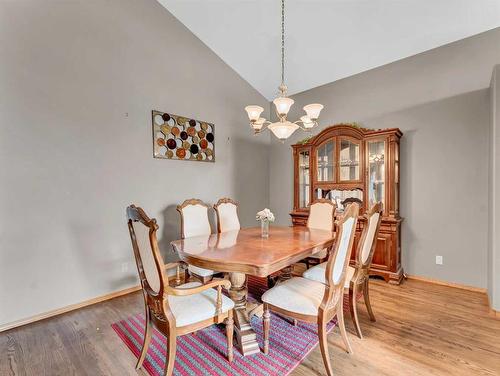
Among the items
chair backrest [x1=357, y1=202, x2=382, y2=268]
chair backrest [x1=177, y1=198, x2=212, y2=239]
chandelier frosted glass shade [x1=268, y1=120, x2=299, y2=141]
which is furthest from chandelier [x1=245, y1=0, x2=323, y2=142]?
chair backrest [x1=177, y1=198, x2=212, y2=239]

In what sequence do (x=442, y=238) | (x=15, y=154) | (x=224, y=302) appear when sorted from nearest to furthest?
(x=224, y=302), (x=15, y=154), (x=442, y=238)

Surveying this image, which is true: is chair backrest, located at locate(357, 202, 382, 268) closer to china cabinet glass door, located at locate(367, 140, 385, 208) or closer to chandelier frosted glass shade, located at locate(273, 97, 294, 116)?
chandelier frosted glass shade, located at locate(273, 97, 294, 116)

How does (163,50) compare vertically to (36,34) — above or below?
above

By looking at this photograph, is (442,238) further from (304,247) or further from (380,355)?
(304,247)

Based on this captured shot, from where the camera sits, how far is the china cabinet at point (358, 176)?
10.8ft

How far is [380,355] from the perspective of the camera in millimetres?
1863

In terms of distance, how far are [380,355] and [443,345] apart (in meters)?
0.56

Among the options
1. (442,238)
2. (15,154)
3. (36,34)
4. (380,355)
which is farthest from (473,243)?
(36,34)

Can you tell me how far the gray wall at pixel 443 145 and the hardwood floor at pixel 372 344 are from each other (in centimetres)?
66

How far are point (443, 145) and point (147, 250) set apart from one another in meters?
3.59

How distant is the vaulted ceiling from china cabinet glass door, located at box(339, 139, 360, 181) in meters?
1.17

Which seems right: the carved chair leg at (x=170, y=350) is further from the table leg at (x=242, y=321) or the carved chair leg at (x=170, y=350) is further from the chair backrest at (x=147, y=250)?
the table leg at (x=242, y=321)

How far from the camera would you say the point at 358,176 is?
142 inches

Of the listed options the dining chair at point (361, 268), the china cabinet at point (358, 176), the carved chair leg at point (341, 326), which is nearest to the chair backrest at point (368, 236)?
the dining chair at point (361, 268)
